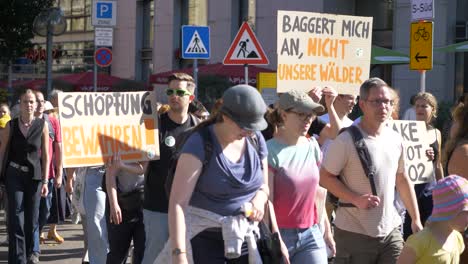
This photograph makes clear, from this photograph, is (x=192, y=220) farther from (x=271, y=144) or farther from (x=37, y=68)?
(x=37, y=68)

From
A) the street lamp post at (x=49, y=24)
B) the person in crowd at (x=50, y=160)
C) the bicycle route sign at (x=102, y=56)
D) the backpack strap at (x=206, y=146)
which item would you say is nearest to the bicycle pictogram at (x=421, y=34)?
the person in crowd at (x=50, y=160)

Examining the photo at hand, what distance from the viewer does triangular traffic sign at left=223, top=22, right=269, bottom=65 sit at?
13.7 metres

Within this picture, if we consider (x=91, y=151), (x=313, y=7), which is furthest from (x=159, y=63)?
(x=91, y=151)

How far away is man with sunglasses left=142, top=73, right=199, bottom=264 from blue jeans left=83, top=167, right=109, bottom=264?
1.37 metres

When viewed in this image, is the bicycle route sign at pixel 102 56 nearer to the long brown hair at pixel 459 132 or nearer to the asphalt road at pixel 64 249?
the asphalt road at pixel 64 249

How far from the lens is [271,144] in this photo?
6434 mm

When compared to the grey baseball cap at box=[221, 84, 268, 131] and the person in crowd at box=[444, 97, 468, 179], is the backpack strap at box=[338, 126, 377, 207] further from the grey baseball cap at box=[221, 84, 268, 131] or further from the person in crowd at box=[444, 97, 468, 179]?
the grey baseball cap at box=[221, 84, 268, 131]

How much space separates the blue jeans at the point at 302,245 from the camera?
6340mm

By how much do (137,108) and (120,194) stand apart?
73cm

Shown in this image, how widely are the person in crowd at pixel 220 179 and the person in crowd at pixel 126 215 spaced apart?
232cm

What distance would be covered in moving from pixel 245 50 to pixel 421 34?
2.70 metres

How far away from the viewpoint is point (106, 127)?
7703 mm

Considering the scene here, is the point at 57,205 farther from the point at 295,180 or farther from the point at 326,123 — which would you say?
the point at 295,180

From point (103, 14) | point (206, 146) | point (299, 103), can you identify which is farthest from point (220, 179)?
point (103, 14)
